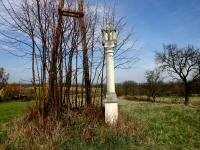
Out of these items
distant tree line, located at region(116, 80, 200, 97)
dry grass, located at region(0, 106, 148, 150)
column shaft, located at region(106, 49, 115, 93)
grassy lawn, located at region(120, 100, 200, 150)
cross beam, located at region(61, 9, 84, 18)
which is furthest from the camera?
distant tree line, located at region(116, 80, 200, 97)

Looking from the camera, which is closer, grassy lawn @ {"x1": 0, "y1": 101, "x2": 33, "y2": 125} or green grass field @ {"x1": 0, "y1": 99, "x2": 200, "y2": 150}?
green grass field @ {"x1": 0, "y1": 99, "x2": 200, "y2": 150}

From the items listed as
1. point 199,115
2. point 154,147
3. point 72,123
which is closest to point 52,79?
point 72,123

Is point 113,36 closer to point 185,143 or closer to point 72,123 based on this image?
point 72,123

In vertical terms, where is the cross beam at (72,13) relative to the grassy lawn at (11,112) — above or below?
Answer: above

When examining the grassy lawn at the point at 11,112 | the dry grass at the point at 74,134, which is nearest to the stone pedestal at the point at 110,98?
the dry grass at the point at 74,134

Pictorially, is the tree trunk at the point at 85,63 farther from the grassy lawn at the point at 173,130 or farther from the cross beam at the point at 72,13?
the grassy lawn at the point at 173,130

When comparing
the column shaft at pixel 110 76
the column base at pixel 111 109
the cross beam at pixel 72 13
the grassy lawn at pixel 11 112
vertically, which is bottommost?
the grassy lawn at pixel 11 112

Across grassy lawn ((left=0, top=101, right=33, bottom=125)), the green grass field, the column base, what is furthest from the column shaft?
grassy lawn ((left=0, top=101, right=33, bottom=125))

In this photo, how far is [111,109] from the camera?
760 centimetres

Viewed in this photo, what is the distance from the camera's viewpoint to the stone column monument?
7.57 meters

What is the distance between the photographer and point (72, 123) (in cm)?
727

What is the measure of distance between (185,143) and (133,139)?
1.50 m

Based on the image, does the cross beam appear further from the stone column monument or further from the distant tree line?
the distant tree line

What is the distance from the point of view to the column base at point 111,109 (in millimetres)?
7530
